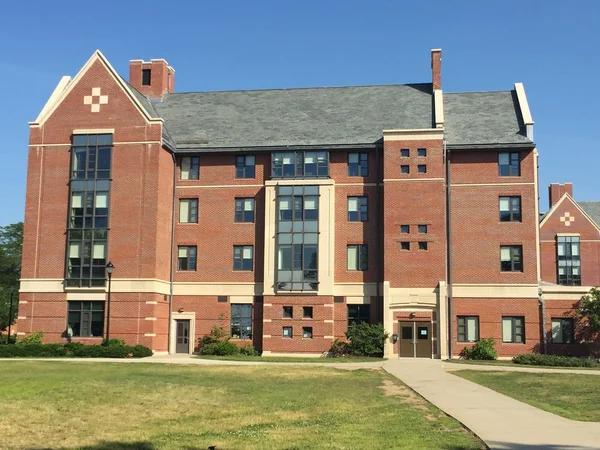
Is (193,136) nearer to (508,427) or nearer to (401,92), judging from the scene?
(401,92)

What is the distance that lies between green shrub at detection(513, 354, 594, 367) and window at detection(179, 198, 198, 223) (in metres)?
21.8

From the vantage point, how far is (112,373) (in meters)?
29.6

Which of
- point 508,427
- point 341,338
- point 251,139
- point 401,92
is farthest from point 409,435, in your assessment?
point 401,92

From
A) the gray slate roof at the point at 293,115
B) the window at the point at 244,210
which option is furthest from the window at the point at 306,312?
the gray slate roof at the point at 293,115

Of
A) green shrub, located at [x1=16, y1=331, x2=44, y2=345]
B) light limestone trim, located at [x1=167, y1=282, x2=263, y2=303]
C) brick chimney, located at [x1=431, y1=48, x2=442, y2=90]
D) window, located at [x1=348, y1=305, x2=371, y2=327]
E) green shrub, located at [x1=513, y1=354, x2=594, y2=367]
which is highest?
brick chimney, located at [x1=431, y1=48, x2=442, y2=90]

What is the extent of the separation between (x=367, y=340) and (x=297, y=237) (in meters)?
7.66

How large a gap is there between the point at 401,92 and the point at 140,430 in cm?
4065

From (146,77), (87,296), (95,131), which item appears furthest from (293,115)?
(87,296)

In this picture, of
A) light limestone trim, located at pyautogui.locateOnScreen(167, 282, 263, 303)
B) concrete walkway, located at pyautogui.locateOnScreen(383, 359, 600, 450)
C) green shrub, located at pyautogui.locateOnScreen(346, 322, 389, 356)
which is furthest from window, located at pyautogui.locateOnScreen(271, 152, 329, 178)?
concrete walkway, located at pyautogui.locateOnScreen(383, 359, 600, 450)

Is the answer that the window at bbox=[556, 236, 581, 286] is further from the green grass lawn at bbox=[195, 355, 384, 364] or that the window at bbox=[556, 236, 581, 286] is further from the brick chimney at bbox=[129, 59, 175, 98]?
the brick chimney at bbox=[129, 59, 175, 98]

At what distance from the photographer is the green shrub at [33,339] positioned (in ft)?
144

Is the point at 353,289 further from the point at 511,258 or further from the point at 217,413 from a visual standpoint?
the point at 217,413

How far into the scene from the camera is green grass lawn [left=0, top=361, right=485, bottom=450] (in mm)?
13727

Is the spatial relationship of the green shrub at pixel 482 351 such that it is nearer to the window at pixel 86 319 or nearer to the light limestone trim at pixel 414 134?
the light limestone trim at pixel 414 134
